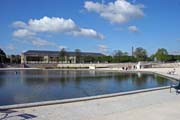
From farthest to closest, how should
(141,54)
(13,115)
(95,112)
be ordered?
(141,54) < (95,112) < (13,115)

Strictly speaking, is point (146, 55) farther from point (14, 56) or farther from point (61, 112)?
point (61, 112)

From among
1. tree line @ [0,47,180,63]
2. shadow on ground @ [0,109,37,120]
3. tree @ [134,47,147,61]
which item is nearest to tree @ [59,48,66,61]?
tree line @ [0,47,180,63]

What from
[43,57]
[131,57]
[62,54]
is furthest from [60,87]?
[43,57]

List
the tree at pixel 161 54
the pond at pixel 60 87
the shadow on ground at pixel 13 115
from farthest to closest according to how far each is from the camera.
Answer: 1. the tree at pixel 161 54
2. the pond at pixel 60 87
3. the shadow on ground at pixel 13 115

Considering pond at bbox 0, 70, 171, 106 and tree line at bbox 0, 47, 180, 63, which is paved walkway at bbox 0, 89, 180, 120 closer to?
pond at bbox 0, 70, 171, 106

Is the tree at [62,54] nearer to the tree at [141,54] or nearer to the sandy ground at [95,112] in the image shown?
the tree at [141,54]

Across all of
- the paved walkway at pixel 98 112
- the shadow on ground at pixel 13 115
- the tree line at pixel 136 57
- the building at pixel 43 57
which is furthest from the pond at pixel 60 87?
the building at pixel 43 57

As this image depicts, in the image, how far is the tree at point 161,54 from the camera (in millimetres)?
107213

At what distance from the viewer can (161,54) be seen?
10912 cm

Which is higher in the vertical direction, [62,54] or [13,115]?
[62,54]

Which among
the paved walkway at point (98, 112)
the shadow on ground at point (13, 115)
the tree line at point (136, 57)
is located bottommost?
the paved walkway at point (98, 112)

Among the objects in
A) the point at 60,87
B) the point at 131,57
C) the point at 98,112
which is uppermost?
the point at 131,57

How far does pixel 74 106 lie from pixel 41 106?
1186 mm

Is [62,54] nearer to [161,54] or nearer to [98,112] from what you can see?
[161,54]
